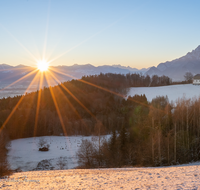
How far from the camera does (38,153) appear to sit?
136 feet

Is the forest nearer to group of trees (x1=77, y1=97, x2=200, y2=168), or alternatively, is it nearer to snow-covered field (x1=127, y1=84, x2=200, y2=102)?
group of trees (x1=77, y1=97, x2=200, y2=168)

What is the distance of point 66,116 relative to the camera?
239 ft

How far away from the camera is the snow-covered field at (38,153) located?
33997 millimetres

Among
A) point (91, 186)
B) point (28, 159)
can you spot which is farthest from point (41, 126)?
point (91, 186)

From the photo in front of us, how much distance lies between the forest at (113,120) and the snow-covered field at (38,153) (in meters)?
5.97

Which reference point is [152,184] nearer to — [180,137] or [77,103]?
[180,137]

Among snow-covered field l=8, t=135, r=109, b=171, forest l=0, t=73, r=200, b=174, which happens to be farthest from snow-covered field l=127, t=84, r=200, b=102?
snow-covered field l=8, t=135, r=109, b=171

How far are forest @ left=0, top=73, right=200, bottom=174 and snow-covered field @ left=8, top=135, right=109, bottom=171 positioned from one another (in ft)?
19.6

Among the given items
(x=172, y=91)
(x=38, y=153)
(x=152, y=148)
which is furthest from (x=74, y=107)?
(x=152, y=148)

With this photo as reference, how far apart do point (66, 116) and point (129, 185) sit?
213ft

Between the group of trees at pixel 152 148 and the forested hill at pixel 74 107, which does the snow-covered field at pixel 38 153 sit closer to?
the group of trees at pixel 152 148

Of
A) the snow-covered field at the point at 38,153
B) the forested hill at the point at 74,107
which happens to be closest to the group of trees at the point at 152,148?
the snow-covered field at the point at 38,153

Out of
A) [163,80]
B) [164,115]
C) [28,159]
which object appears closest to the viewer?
[28,159]

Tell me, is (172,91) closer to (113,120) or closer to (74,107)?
(113,120)
